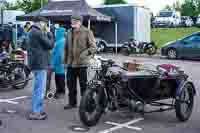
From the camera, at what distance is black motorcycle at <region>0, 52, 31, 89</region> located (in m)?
10.5

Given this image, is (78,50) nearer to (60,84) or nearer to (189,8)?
(60,84)

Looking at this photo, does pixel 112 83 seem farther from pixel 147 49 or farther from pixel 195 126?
pixel 147 49

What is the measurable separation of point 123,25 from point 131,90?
19366mm

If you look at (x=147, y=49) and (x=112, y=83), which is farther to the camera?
(x=147, y=49)

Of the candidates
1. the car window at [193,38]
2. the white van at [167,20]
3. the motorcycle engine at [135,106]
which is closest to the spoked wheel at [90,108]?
the motorcycle engine at [135,106]

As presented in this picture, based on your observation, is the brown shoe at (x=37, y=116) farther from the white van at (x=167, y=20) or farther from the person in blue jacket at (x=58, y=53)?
the white van at (x=167, y=20)

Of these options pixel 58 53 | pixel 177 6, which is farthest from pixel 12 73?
pixel 177 6

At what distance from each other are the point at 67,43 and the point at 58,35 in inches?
48.5

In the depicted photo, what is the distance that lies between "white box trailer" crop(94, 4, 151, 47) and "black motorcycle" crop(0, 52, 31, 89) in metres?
15.7

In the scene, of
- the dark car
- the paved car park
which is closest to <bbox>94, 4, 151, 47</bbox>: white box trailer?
the dark car

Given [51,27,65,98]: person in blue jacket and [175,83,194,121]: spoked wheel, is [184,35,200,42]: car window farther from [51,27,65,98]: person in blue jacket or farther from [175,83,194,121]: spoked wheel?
[175,83,194,121]: spoked wheel

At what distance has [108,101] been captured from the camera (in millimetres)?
7102

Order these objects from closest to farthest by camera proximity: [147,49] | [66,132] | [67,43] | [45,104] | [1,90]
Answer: [66,132]
[67,43]
[45,104]
[1,90]
[147,49]

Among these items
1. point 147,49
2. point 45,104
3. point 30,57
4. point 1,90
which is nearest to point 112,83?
point 30,57
